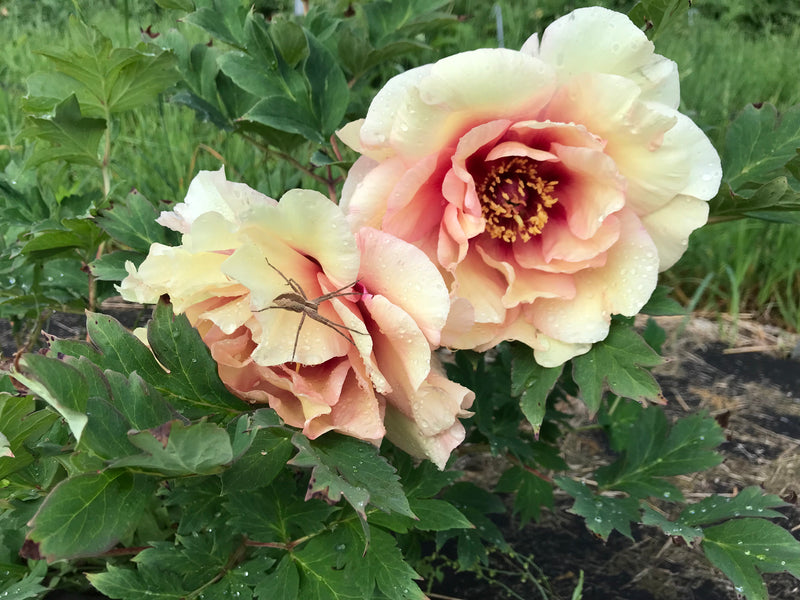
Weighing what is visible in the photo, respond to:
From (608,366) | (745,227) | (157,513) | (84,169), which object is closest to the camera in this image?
(608,366)

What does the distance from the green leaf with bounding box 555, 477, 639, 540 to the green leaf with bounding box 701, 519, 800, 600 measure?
0.28 feet

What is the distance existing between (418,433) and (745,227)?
198 cm

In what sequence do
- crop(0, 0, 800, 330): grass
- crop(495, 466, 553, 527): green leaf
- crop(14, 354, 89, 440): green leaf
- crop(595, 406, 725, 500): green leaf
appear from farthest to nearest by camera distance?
crop(0, 0, 800, 330): grass, crop(495, 466, 553, 527): green leaf, crop(595, 406, 725, 500): green leaf, crop(14, 354, 89, 440): green leaf

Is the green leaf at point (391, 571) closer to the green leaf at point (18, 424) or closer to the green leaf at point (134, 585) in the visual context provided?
the green leaf at point (134, 585)

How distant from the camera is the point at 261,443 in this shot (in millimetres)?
533

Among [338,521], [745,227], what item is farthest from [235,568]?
[745,227]

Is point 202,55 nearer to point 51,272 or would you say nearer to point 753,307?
point 51,272

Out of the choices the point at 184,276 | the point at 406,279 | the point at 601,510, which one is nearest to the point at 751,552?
the point at 601,510

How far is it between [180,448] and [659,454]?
0.66 metres

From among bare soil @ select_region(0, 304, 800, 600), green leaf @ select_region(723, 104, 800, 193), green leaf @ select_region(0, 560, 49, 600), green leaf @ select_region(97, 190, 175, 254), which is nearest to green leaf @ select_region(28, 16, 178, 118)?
green leaf @ select_region(97, 190, 175, 254)

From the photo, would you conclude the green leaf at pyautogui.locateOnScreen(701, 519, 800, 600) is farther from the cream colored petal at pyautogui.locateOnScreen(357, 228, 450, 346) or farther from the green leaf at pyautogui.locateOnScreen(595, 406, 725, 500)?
the cream colored petal at pyautogui.locateOnScreen(357, 228, 450, 346)

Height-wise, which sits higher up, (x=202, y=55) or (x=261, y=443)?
(x=202, y=55)

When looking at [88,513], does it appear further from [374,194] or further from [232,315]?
[374,194]

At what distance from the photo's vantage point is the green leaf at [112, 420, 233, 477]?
1.43ft
